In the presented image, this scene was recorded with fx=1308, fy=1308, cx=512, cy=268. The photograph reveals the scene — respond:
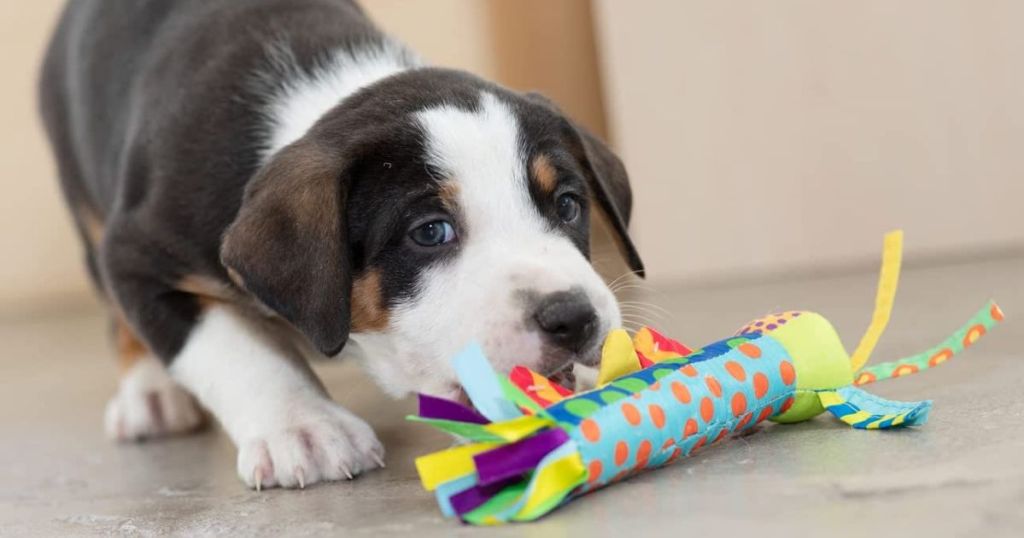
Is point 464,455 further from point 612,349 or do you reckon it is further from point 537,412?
point 612,349

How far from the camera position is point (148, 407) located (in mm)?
4227

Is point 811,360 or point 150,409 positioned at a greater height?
point 811,360

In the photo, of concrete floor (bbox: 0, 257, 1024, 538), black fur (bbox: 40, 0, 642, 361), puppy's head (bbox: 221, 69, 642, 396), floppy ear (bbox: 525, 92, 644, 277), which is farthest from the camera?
floppy ear (bbox: 525, 92, 644, 277)

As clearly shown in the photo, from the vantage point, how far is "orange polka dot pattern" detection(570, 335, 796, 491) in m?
2.30

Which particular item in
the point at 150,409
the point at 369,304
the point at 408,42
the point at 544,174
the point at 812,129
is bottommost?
the point at 150,409

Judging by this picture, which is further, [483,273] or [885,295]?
[885,295]

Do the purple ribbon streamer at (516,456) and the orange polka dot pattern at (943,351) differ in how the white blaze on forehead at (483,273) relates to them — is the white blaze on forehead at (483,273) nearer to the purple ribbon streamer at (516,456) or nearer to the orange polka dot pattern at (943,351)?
the purple ribbon streamer at (516,456)

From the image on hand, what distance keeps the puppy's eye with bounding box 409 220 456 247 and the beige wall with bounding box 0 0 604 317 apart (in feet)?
16.9

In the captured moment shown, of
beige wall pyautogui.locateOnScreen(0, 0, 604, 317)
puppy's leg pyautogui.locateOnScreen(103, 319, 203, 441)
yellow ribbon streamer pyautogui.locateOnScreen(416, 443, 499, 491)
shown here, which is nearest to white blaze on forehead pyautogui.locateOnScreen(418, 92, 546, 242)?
yellow ribbon streamer pyautogui.locateOnScreen(416, 443, 499, 491)

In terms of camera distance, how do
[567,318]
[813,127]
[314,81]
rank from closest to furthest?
[567,318], [314,81], [813,127]

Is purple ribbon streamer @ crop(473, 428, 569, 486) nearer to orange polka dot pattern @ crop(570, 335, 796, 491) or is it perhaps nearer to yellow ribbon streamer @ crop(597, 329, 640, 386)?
orange polka dot pattern @ crop(570, 335, 796, 491)

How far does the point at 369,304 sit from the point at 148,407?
1.57 meters

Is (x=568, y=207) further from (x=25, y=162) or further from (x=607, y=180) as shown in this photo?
(x=25, y=162)

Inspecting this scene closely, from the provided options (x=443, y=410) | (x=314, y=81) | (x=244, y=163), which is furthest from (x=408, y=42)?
(x=443, y=410)
